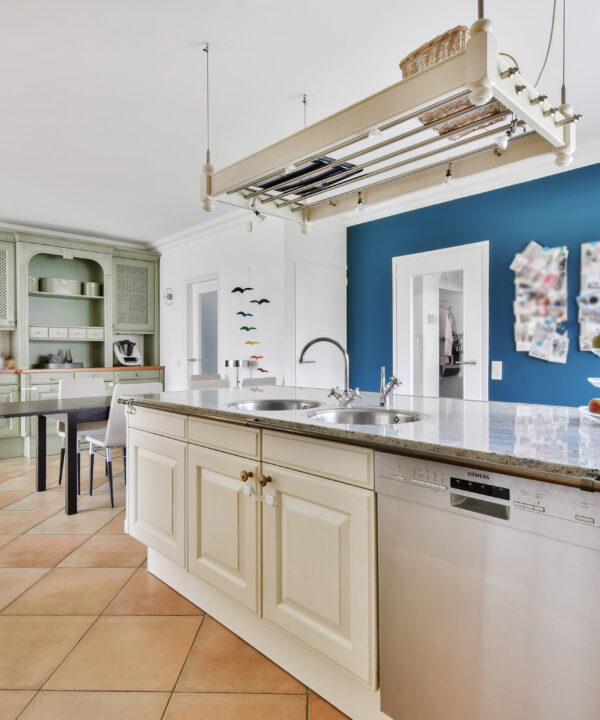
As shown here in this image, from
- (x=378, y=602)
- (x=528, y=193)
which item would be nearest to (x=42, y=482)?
(x=378, y=602)

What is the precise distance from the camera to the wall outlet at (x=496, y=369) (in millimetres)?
3525

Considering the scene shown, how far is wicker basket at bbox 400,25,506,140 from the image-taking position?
1.31 metres

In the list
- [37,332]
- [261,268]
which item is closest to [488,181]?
[261,268]

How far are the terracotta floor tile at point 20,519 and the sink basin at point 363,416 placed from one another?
232cm

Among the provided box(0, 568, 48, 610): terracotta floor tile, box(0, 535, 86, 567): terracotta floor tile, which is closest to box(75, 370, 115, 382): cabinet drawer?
box(0, 535, 86, 567): terracotta floor tile

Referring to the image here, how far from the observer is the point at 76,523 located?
3.10m

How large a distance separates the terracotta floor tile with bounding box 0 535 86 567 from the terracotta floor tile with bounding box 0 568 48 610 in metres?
0.07

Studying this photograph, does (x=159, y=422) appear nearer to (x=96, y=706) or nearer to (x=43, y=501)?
(x=96, y=706)

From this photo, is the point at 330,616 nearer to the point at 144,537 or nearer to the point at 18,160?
the point at 144,537

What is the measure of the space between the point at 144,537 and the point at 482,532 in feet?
5.81

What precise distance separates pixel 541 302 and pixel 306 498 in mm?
2592

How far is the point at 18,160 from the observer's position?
3408 millimetres

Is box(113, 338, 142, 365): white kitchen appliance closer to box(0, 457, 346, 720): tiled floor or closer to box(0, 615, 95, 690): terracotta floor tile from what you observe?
box(0, 457, 346, 720): tiled floor

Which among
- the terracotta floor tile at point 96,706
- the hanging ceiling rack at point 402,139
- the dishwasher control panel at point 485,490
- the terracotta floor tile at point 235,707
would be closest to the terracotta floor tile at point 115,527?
the terracotta floor tile at point 96,706
